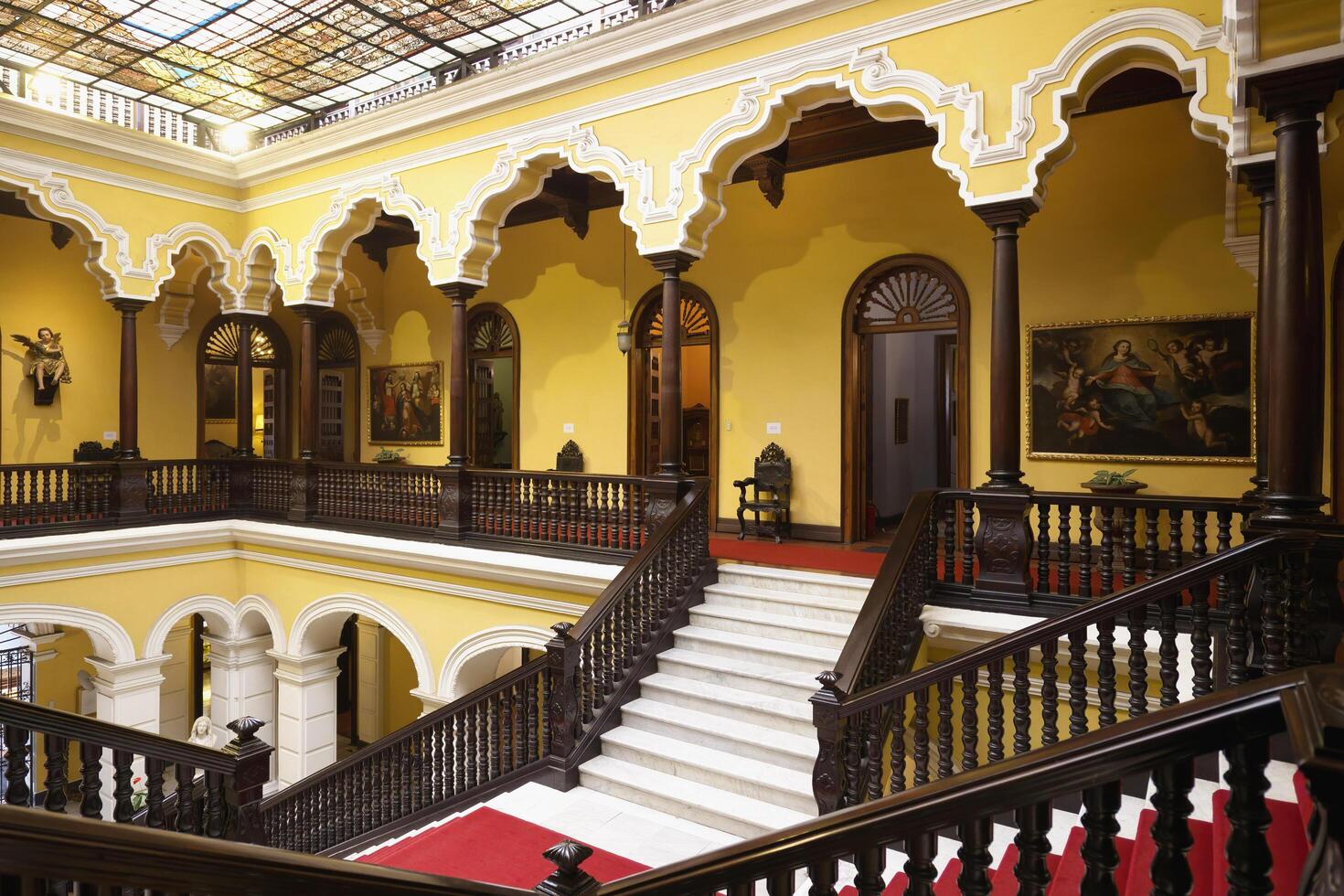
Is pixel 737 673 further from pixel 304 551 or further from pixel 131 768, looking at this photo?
pixel 304 551

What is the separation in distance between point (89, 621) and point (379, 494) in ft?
13.5

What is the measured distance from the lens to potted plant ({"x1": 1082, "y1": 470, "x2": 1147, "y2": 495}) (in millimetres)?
8164

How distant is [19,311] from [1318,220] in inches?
623

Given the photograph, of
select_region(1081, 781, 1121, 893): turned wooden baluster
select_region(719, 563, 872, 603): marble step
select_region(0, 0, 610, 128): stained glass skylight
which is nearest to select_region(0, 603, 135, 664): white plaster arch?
select_region(0, 0, 610, 128): stained glass skylight

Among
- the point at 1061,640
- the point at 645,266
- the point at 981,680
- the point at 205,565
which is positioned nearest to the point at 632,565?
the point at 981,680

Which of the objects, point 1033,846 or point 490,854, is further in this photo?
point 490,854

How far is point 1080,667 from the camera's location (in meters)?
4.27

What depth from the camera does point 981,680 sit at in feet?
20.0

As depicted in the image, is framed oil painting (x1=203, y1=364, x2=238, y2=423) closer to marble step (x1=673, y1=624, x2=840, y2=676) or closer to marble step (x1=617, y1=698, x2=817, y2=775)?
marble step (x1=673, y1=624, x2=840, y2=676)

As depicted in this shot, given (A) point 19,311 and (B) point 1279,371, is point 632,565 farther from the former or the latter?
(A) point 19,311

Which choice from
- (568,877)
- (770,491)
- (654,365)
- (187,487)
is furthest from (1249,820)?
(187,487)

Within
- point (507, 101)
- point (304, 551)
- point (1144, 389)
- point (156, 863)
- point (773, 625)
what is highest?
point (507, 101)

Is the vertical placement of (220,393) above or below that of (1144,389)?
above

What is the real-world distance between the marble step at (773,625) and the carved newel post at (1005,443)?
3.96 ft
